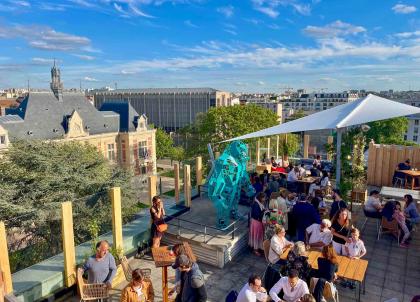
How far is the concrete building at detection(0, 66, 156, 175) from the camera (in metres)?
41.1

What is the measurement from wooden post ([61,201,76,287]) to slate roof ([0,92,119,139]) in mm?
34737

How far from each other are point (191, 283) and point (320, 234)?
3.61m

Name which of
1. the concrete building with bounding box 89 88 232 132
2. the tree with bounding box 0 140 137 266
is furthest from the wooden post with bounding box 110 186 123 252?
the concrete building with bounding box 89 88 232 132

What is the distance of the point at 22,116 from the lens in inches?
1607

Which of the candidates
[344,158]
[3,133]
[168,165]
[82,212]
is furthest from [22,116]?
[344,158]

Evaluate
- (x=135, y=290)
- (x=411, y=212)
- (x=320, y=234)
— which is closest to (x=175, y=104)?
(x=411, y=212)

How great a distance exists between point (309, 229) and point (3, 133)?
38.0 m

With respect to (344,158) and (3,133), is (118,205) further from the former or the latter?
(3,133)

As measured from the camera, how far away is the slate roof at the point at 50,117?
1563 inches

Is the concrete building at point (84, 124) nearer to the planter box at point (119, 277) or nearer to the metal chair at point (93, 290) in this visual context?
the planter box at point (119, 277)

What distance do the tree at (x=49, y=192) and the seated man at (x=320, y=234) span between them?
16.8ft

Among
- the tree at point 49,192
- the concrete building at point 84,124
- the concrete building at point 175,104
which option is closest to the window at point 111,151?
the concrete building at point 84,124

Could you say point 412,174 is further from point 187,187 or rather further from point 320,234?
point 187,187

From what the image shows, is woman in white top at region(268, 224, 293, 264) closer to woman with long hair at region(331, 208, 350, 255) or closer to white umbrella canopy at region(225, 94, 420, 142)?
woman with long hair at region(331, 208, 350, 255)
